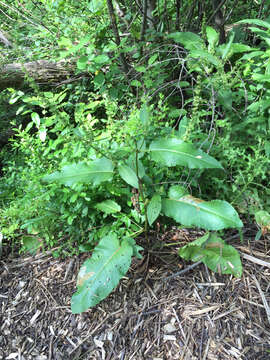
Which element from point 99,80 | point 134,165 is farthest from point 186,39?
point 134,165

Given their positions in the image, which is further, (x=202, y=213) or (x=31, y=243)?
(x=31, y=243)

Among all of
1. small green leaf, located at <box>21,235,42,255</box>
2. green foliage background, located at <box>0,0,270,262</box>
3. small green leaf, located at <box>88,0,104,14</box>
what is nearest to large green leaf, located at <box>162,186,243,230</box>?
green foliage background, located at <box>0,0,270,262</box>

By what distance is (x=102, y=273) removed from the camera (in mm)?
1368

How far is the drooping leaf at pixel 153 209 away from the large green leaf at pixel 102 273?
0.60 ft

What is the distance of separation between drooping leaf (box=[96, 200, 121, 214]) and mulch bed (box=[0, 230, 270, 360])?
1.25 feet

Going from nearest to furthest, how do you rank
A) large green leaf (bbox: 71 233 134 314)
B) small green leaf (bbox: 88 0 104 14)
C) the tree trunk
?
large green leaf (bbox: 71 233 134 314) → small green leaf (bbox: 88 0 104 14) → the tree trunk

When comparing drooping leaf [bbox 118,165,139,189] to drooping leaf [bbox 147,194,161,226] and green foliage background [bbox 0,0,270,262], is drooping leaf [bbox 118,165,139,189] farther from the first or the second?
drooping leaf [bbox 147,194,161,226]

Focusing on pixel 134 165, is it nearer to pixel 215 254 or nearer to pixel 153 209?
pixel 153 209

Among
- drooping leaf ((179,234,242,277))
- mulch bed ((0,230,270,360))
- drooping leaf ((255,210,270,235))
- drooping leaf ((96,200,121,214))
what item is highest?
drooping leaf ((96,200,121,214))

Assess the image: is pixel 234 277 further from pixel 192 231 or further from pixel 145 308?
pixel 145 308

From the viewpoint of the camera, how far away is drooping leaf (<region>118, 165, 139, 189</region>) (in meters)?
1.38

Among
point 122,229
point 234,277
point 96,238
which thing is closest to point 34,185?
point 96,238

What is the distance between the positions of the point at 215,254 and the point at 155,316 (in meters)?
0.48

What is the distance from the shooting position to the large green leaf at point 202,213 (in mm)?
1358
